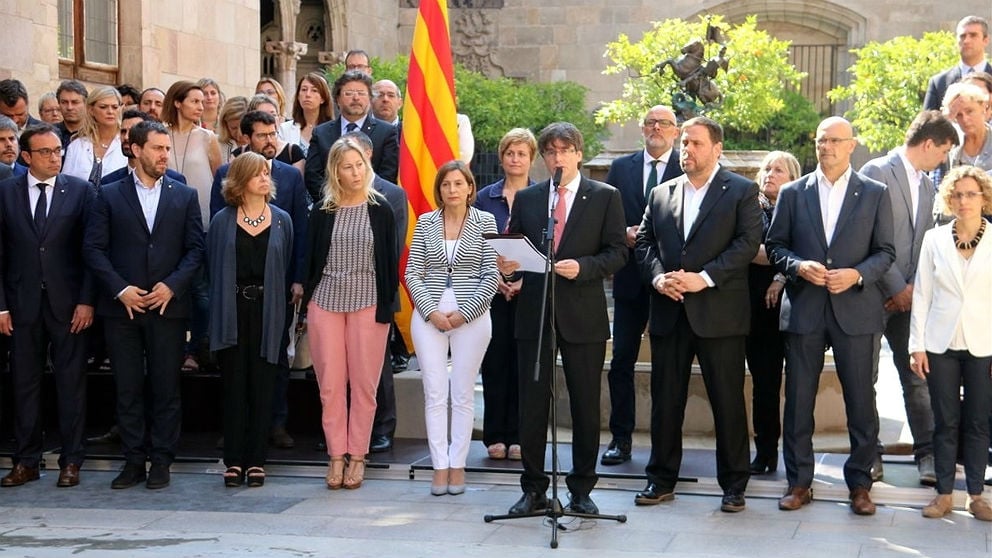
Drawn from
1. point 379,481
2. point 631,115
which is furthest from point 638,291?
point 631,115

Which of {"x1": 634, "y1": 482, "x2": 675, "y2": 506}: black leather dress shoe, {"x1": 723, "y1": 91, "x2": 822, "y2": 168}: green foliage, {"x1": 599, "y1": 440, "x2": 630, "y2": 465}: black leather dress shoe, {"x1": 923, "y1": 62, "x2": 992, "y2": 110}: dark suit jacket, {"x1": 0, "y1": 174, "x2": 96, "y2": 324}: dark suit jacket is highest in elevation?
{"x1": 723, "y1": 91, "x2": 822, "y2": 168}: green foliage

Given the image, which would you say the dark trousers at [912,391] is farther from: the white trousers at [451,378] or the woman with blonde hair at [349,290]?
the woman with blonde hair at [349,290]

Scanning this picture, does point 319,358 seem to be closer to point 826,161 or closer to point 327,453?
point 327,453

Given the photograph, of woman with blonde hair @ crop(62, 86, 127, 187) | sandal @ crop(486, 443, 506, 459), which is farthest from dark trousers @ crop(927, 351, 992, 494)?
woman with blonde hair @ crop(62, 86, 127, 187)

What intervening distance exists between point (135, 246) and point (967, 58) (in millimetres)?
5794

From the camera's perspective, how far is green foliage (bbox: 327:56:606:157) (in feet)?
75.4

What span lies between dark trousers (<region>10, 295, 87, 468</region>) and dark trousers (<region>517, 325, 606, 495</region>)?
8.87 ft

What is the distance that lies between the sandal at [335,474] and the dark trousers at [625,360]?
5.30ft

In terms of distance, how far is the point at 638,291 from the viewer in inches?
327

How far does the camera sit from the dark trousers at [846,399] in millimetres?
7324

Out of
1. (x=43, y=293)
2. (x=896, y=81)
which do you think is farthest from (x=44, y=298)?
(x=896, y=81)

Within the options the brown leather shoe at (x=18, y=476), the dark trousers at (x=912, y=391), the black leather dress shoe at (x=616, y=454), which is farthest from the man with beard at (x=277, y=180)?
the dark trousers at (x=912, y=391)

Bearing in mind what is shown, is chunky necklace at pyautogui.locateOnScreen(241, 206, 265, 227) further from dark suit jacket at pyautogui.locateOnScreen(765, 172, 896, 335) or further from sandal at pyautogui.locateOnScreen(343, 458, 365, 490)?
dark suit jacket at pyautogui.locateOnScreen(765, 172, 896, 335)

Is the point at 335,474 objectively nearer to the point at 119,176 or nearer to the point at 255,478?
the point at 255,478
